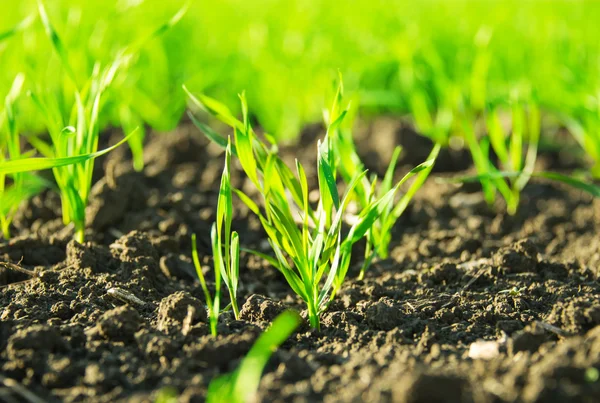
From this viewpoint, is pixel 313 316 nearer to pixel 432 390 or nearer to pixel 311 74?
pixel 432 390

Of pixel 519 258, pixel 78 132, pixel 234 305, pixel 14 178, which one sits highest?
pixel 78 132

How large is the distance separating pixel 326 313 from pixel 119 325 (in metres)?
0.55

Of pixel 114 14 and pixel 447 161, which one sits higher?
pixel 114 14

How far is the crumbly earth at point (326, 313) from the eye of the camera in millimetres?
1353

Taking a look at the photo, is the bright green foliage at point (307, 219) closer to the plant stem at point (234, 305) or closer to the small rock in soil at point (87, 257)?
the plant stem at point (234, 305)

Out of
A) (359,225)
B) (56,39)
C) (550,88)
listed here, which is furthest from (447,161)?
(56,39)

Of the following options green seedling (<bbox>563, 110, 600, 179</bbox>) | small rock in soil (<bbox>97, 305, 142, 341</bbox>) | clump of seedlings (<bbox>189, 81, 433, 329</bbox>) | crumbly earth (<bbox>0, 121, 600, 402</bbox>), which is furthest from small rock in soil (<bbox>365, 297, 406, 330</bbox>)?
green seedling (<bbox>563, 110, 600, 179</bbox>)

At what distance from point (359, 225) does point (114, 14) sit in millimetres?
1494

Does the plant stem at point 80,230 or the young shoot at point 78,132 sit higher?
the young shoot at point 78,132

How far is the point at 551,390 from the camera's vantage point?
4.03ft

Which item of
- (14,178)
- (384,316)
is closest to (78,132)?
(14,178)

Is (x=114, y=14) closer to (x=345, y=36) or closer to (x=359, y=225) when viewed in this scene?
(x=359, y=225)

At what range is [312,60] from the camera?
373 centimetres

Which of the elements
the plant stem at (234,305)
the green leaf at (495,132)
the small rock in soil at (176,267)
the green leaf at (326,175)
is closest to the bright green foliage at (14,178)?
the small rock in soil at (176,267)
